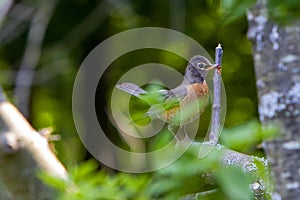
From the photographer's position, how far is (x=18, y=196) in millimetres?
1750

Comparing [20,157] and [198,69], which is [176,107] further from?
[198,69]

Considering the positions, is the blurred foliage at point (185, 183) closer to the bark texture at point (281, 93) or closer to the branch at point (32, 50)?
the bark texture at point (281, 93)

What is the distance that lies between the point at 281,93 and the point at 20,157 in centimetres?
107

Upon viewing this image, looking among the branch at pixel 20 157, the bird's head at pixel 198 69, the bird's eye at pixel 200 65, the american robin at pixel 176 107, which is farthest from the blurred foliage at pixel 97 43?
the branch at pixel 20 157

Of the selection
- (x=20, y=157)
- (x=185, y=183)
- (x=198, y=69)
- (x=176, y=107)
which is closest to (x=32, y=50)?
(x=198, y=69)

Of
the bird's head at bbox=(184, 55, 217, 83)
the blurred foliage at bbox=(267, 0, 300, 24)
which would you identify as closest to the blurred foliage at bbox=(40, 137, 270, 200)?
the blurred foliage at bbox=(267, 0, 300, 24)

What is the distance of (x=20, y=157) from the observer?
1816 mm

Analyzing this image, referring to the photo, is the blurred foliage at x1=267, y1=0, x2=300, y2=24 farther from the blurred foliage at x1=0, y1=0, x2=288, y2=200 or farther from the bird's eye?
the blurred foliage at x1=0, y1=0, x2=288, y2=200

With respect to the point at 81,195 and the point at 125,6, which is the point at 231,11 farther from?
the point at 125,6

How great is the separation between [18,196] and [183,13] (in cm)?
197

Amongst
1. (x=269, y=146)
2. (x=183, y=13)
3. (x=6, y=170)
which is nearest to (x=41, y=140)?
(x=6, y=170)

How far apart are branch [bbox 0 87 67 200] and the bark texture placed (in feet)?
2.99

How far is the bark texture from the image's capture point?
0.84m

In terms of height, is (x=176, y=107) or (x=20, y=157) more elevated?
(x=176, y=107)
